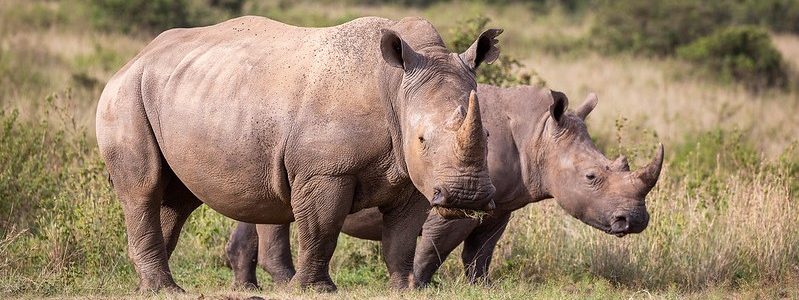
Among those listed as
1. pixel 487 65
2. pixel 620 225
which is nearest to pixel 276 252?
pixel 620 225

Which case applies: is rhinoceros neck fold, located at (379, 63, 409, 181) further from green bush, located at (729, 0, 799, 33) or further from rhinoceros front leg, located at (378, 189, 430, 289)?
green bush, located at (729, 0, 799, 33)

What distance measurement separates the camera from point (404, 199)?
29.5 feet

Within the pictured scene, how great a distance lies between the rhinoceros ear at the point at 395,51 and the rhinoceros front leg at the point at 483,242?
2.68 meters

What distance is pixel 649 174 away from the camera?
995cm

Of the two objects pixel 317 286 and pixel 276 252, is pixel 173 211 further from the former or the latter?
Answer: pixel 317 286

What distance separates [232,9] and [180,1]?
8.28 ft

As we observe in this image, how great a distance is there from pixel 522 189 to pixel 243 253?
6.72 feet

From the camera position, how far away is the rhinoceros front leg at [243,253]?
10.6 meters

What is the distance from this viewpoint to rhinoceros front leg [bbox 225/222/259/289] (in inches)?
418

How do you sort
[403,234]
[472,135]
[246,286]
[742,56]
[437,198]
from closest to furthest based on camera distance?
[472,135] < [437,198] < [403,234] < [246,286] < [742,56]

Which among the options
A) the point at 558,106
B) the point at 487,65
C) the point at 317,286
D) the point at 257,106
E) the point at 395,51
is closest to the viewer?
the point at 395,51

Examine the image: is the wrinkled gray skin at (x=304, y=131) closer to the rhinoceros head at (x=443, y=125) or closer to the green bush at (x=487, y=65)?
the rhinoceros head at (x=443, y=125)

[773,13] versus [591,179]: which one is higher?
[591,179]

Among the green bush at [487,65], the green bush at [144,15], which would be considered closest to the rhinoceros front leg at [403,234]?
the green bush at [487,65]
